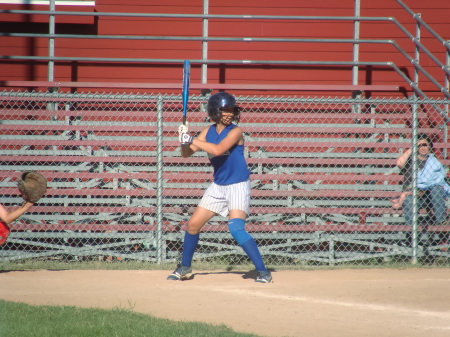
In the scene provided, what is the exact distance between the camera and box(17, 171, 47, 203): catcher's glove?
5988 millimetres

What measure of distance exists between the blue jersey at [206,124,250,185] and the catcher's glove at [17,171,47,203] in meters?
1.81

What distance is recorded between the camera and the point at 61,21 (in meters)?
9.55

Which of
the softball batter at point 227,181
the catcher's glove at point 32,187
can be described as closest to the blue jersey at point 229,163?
the softball batter at point 227,181

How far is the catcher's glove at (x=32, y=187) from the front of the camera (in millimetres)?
5988

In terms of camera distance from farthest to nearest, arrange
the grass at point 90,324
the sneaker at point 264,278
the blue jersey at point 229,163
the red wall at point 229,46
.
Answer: the red wall at point 229,46
the sneaker at point 264,278
the blue jersey at point 229,163
the grass at point 90,324

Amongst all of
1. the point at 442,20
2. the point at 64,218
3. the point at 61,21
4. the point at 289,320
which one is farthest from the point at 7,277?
the point at 442,20

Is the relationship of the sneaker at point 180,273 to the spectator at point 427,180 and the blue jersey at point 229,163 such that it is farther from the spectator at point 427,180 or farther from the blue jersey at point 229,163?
the spectator at point 427,180

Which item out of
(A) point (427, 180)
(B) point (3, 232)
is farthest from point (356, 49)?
(B) point (3, 232)

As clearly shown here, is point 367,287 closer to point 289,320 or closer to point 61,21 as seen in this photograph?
point 289,320

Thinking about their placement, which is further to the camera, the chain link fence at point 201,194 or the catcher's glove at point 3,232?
the chain link fence at point 201,194

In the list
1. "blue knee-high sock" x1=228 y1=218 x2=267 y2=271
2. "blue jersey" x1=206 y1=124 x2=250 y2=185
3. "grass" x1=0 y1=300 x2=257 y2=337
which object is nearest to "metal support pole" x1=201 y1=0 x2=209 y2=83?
"blue jersey" x1=206 y1=124 x2=250 y2=185

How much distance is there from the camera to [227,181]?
6.12 m

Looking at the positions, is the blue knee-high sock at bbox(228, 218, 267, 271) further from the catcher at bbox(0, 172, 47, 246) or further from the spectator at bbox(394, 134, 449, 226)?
the spectator at bbox(394, 134, 449, 226)

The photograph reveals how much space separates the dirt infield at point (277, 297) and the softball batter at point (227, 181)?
1.61 ft
